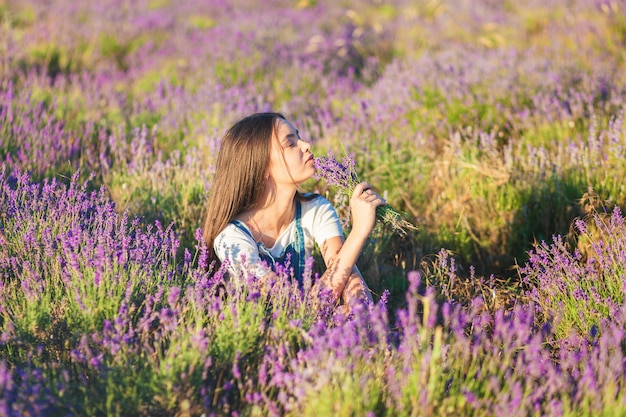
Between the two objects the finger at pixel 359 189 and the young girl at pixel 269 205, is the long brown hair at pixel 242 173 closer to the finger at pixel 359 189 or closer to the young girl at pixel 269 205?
the young girl at pixel 269 205

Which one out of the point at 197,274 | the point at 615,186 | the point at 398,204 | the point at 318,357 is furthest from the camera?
the point at 398,204

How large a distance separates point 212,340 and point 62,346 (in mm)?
553

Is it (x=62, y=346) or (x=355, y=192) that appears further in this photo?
(x=355, y=192)

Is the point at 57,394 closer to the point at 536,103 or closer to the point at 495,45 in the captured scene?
the point at 536,103

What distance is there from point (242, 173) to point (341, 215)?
1032mm

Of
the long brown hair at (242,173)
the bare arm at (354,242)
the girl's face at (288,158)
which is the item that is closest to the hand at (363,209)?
the bare arm at (354,242)

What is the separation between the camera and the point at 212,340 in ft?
7.20

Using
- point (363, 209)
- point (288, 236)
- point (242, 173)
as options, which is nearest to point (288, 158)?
point (242, 173)

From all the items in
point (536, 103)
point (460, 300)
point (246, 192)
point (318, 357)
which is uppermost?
point (536, 103)

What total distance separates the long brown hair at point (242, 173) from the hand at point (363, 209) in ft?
1.69

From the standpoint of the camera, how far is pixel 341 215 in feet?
12.8

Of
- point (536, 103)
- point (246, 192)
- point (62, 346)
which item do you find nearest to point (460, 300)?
point (246, 192)

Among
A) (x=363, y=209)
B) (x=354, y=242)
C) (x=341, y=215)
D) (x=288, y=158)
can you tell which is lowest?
(x=341, y=215)

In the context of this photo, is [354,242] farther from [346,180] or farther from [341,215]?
[341,215]
